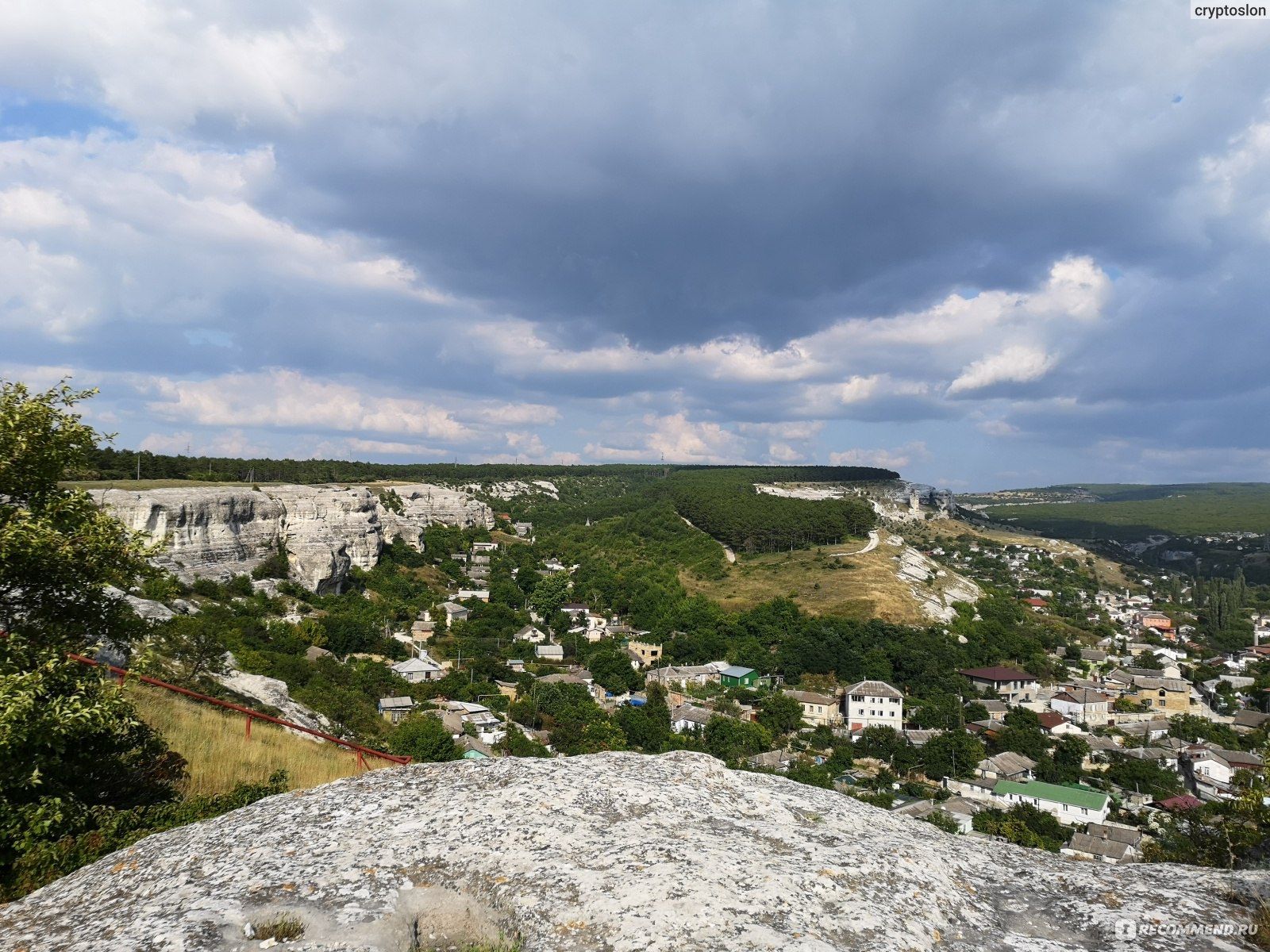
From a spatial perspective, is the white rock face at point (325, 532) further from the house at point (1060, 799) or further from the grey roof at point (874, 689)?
the house at point (1060, 799)

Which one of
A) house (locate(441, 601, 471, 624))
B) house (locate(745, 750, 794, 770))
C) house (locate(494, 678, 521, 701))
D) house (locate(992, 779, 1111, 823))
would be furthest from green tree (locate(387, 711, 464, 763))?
house (locate(441, 601, 471, 624))

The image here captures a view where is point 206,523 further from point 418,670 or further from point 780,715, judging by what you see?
point 780,715

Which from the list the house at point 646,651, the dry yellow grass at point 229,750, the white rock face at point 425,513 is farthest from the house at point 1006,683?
the white rock face at point 425,513

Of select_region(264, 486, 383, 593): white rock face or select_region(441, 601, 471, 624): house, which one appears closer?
select_region(264, 486, 383, 593): white rock face

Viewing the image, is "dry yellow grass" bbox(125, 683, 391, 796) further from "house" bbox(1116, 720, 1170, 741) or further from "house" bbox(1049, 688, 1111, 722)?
"house" bbox(1049, 688, 1111, 722)

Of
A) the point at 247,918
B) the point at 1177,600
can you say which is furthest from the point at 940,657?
the point at 1177,600

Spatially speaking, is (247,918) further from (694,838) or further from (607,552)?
(607,552)

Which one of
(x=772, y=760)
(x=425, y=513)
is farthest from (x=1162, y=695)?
(x=425, y=513)
